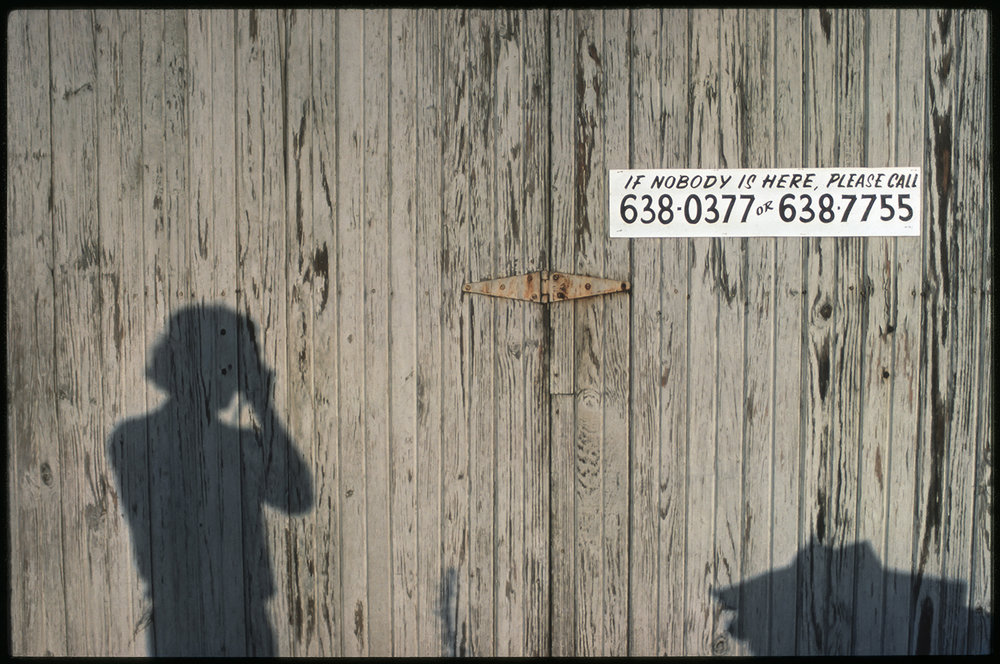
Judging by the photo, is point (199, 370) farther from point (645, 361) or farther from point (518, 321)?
point (645, 361)

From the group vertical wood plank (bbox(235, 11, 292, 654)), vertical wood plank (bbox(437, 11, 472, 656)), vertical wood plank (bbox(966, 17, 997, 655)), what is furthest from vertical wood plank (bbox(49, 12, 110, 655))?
vertical wood plank (bbox(966, 17, 997, 655))

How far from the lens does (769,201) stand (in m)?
1.68

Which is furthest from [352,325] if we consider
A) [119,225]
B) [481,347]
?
[119,225]

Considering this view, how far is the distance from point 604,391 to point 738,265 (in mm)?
556

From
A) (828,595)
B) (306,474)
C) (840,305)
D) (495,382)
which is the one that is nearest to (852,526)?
(828,595)

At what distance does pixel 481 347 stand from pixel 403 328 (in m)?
0.25

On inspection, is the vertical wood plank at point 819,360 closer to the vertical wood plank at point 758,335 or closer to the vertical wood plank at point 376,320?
the vertical wood plank at point 758,335

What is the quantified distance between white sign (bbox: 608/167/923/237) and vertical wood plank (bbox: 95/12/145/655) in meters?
1.46

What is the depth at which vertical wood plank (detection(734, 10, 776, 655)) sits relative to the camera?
1677 millimetres

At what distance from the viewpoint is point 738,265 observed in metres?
1.69

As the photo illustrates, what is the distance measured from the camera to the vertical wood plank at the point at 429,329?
169 centimetres

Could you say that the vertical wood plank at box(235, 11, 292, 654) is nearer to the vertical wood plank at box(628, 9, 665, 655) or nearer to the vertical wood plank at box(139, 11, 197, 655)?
the vertical wood plank at box(139, 11, 197, 655)

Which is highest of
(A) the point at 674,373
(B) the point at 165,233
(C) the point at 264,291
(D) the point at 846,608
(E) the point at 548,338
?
(B) the point at 165,233

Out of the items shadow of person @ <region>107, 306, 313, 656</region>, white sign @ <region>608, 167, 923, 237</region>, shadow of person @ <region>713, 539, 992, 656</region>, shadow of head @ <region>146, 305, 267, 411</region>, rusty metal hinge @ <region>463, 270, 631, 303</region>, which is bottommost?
shadow of person @ <region>713, 539, 992, 656</region>
